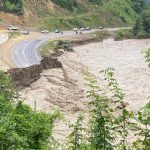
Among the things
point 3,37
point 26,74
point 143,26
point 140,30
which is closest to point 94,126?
point 26,74

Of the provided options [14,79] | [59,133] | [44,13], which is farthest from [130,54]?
[59,133]

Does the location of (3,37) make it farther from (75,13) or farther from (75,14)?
(75,13)

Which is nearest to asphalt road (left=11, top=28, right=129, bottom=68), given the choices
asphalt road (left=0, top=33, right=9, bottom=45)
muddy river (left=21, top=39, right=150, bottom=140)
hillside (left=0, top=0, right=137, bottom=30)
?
asphalt road (left=0, top=33, right=9, bottom=45)

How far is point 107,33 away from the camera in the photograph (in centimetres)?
13725

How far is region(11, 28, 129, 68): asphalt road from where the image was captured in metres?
73.1

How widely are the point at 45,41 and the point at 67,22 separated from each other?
110 feet

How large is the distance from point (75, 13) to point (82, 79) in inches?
2889

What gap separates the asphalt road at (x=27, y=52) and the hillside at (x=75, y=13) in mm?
15931

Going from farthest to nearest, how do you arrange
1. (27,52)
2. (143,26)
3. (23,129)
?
(143,26) < (27,52) < (23,129)

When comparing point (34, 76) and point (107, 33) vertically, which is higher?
point (34, 76)

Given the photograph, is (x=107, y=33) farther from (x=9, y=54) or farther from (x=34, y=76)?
(x=34, y=76)

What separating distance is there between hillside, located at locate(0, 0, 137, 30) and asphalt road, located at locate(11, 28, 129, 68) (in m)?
15.9

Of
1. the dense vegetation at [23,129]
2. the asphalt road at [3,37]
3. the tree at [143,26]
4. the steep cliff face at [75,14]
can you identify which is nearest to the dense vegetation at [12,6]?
the steep cliff face at [75,14]

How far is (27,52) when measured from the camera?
8419cm
